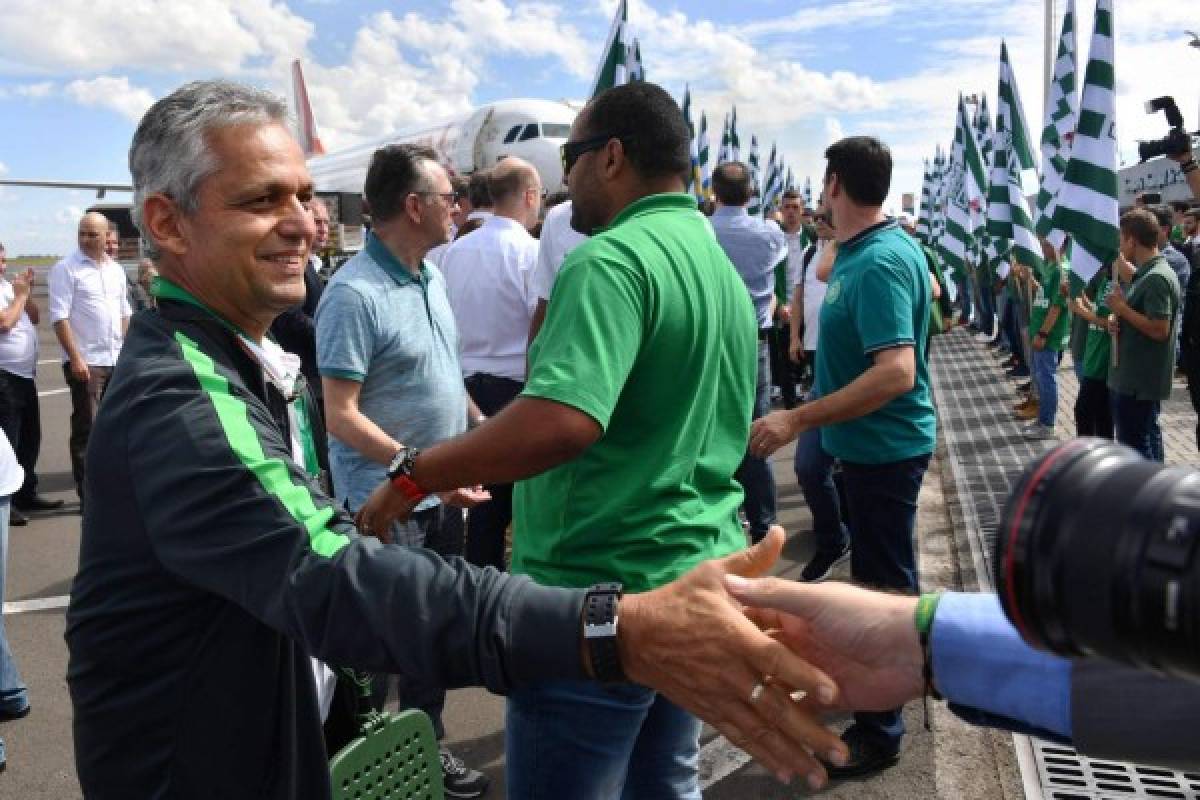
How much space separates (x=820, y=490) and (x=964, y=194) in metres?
11.1

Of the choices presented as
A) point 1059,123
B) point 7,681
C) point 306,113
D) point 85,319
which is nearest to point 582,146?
point 7,681

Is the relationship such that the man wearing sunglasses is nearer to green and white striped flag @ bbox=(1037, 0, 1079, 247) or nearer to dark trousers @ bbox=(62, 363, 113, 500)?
dark trousers @ bbox=(62, 363, 113, 500)

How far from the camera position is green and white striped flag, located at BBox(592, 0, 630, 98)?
725 centimetres

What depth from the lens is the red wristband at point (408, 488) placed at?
7.60 ft

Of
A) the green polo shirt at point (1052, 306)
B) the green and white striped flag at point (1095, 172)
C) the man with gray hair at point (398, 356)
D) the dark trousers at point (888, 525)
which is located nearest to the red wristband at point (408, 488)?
the man with gray hair at point (398, 356)

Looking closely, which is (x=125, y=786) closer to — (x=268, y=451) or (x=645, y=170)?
(x=268, y=451)

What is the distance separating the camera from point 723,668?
1391 mm

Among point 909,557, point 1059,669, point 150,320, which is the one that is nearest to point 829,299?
point 909,557

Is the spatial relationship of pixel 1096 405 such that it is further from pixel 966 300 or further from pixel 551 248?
pixel 966 300

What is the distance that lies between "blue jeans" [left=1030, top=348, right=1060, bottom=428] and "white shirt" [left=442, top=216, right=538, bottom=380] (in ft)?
20.3

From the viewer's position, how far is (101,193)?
58.6 metres

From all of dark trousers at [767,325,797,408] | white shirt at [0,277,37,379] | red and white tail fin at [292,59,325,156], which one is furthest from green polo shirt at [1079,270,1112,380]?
red and white tail fin at [292,59,325,156]

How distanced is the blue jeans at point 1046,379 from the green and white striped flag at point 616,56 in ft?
16.0

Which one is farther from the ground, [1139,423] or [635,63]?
[635,63]
